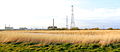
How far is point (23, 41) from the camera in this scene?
15.7m

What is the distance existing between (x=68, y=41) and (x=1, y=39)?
6.81m

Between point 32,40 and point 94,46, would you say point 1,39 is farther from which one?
point 94,46

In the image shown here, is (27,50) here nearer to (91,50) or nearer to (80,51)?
(80,51)

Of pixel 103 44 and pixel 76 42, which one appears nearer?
pixel 103 44

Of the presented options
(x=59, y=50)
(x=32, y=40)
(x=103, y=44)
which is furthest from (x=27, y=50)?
(x=103, y=44)

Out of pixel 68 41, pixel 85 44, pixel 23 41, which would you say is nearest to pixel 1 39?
pixel 23 41

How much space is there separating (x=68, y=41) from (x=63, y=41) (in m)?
0.44

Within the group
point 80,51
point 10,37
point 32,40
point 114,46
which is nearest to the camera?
point 80,51

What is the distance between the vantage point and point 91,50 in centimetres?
1174

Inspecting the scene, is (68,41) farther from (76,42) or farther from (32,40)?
(32,40)

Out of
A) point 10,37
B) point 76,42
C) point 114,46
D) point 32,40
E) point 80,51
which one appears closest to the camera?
point 80,51

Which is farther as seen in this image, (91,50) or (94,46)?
(94,46)

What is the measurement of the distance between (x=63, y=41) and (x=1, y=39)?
20.9ft

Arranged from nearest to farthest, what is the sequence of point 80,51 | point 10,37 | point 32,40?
1. point 80,51
2. point 32,40
3. point 10,37
